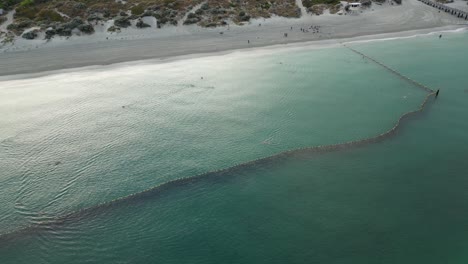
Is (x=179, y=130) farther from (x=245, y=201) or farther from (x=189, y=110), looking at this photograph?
(x=245, y=201)

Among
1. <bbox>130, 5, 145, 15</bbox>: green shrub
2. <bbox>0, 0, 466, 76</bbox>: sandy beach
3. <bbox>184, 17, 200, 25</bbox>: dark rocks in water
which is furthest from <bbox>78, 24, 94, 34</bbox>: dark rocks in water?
<bbox>184, 17, 200, 25</bbox>: dark rocks in water

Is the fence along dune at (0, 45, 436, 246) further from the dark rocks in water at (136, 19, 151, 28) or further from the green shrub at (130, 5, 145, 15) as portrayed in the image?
the green shrub at (130, 5, 145, 15)

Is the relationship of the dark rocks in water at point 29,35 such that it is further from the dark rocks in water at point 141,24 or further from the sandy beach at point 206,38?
the dark rocks in water at point 141,24

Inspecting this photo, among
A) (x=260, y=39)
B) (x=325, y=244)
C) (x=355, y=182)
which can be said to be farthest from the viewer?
(x=260, y=39)

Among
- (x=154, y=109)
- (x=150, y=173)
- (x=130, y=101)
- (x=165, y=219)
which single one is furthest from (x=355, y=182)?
(x=130, y=101)

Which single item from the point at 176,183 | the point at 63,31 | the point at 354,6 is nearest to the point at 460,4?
the point at 354,6

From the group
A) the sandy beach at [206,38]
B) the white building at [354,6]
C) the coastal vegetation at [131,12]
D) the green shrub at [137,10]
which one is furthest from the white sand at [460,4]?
the green shrub at [137,10]

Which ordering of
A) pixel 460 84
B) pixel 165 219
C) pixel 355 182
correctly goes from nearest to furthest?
pixel 165 219
pixel 355 182
pixel 460 84
